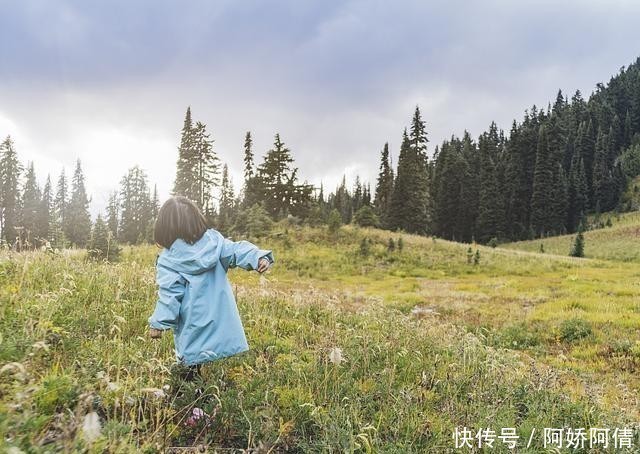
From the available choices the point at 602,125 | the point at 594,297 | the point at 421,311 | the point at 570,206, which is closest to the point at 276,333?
the point at 421,311

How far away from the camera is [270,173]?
43.7m

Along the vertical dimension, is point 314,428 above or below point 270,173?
below

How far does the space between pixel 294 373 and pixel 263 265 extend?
4.38 ft

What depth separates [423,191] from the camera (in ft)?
191

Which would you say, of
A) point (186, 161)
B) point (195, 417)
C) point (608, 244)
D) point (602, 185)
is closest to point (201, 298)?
point (195, 417)

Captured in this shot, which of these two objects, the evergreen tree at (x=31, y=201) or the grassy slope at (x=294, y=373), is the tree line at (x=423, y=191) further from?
the grassy slope at (x=294, y=373)

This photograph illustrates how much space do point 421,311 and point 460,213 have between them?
6166cm

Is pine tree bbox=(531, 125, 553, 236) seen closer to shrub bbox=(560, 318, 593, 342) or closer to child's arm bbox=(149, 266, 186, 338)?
shrub bbox=(560, 318, 593, 342)

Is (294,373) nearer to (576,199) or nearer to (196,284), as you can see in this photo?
(196,284)

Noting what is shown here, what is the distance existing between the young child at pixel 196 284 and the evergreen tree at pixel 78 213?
209ft

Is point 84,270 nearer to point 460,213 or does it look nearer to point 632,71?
point 460,213

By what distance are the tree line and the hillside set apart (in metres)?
9.85

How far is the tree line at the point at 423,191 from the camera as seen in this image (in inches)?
1886

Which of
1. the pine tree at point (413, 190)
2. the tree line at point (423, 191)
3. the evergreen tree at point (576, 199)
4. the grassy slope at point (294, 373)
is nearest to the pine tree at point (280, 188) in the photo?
the tree line at point (423, 191)
